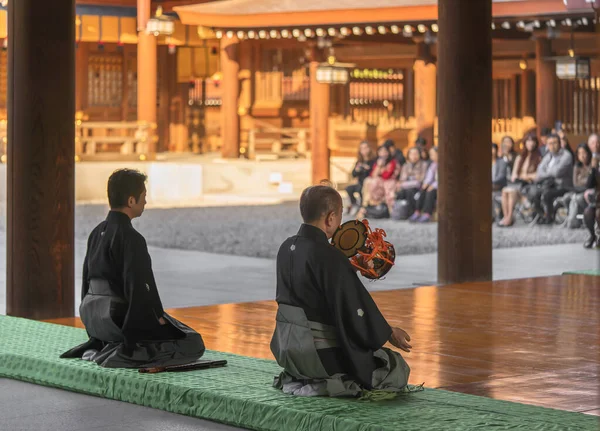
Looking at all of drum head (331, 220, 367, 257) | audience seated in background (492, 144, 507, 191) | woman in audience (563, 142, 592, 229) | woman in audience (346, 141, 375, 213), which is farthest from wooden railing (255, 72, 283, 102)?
drum head (331, 220, 367, 257)

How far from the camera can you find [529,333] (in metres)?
6.73

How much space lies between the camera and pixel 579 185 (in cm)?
1379

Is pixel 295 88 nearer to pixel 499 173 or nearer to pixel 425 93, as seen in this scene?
pixel 425 93

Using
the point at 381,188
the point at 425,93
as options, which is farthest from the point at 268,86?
the point at 381,188

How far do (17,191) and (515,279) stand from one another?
3810 millimetres

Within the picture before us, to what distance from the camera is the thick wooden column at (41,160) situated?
7.25 meters

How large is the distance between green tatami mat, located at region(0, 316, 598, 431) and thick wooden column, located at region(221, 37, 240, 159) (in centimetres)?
A: 1612

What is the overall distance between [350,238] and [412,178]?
10.2 meters

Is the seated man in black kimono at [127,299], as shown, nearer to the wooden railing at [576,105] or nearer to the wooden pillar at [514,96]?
the wooden railing at [576,105]

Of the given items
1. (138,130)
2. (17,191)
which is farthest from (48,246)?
(138,130)

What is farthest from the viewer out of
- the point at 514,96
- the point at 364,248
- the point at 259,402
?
the point at 514,96

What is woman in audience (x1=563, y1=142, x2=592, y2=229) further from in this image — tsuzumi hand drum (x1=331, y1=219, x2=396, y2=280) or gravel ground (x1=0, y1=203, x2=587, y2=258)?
tsuzumi hand drum (x1=331, y1=219, x2=396, y2=280)

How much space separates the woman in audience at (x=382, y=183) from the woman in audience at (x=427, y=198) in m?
0.58

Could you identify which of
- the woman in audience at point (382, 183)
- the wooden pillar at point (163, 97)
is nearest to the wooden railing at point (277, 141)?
the wooden pillar at point (163, 97)
